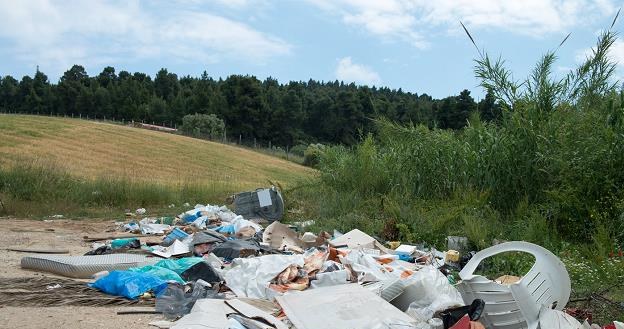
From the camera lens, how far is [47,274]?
21.7 feet

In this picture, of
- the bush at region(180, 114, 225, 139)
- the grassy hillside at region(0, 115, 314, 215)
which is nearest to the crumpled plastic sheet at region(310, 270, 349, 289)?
the grassy hillside at region(0, 115, 314, 215)

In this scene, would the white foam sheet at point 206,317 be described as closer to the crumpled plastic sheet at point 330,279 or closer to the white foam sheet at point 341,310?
the white foam sheet at point 341,310

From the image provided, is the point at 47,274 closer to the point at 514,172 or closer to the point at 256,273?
the point at 256,273

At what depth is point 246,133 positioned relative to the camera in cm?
6244

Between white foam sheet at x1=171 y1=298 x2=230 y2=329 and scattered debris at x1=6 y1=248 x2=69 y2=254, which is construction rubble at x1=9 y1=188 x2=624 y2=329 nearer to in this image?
white foam sheet at x1=171 y1=298 x2=230 y2=329

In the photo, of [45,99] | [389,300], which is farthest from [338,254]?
[45,99]

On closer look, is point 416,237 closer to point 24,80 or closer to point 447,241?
point 447,241

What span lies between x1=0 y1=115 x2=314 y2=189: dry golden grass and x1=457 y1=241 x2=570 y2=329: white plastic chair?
1901 cm

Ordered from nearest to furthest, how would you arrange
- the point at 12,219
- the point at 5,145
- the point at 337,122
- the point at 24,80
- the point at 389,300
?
1. the point at 389,300
2. the point at 12,219
3. the point at 5,145
4. the point at 337,122
5. the point at 24,80

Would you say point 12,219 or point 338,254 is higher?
point 338,254

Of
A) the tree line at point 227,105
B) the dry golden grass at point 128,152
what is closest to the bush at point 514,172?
the dry golden grass at point 128,152

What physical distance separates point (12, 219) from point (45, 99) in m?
61.0

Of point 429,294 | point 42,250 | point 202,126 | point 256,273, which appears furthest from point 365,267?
point 202,126

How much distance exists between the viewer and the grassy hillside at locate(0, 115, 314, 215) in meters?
13.6
